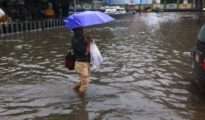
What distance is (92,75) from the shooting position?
13.4m

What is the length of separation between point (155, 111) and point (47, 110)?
85.5 inches

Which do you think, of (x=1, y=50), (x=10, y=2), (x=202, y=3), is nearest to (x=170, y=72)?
(x=1, y=50)

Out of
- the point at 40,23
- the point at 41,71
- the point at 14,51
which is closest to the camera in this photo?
the point at 41,71

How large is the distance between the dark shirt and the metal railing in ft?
63.9

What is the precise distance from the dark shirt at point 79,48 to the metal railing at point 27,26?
766 inches

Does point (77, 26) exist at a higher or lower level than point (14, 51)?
higher

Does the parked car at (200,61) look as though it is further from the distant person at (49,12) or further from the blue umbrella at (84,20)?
the distant person at (49,12)

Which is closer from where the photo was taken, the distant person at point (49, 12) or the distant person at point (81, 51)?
the distant person at point (81, 51)

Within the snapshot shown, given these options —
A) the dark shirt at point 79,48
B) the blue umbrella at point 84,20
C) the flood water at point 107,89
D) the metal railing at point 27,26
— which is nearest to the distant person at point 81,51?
the dark shirt at point 79,48

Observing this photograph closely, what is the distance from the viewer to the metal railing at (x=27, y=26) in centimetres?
2953

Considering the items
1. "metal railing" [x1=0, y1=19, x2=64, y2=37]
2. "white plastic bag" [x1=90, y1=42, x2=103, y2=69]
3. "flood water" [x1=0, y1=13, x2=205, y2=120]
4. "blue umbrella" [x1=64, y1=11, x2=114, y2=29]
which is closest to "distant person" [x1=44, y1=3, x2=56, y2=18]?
"metal railing" [x1=0, y1=19, x2=64, y2=37]

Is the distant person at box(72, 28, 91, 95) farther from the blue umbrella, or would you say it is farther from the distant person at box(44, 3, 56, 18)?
the distant person at box(44, 3, 56, 18)

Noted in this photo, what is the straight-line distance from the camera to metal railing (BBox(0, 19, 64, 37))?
1163 inches

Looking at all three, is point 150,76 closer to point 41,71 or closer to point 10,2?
point 41,71
